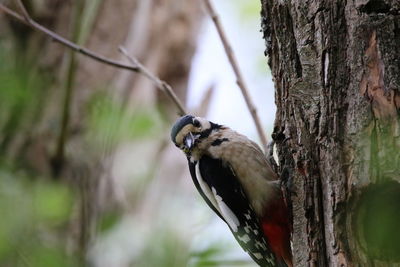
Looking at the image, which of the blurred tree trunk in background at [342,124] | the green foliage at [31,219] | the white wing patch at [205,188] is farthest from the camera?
the white wing patch at [205,188]

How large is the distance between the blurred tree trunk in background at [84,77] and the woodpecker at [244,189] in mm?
417

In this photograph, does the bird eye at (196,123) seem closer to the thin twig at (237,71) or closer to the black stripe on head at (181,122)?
the black stripe on head at (181,122)

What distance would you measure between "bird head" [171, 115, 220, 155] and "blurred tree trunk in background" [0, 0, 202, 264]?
29cm

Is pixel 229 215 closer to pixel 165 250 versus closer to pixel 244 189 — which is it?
pixel 244 189

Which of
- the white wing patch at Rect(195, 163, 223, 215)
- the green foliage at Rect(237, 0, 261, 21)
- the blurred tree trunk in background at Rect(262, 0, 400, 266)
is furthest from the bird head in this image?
the green foliage at Rect(237, 0, 261, 21)

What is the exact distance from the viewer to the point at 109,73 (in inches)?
148

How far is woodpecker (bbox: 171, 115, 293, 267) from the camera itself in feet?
8.85

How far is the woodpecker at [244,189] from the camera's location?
2.70 m

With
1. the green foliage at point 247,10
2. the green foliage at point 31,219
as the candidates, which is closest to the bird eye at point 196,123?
the green foliage at point 31,219

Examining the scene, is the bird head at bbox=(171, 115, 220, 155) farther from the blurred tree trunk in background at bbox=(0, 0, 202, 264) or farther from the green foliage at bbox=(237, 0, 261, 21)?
the green foliage at bbox=(237, 0, 261, 21)

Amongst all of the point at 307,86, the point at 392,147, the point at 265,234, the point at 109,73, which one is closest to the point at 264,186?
the point at 265,234

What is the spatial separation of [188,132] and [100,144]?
1.70 feet

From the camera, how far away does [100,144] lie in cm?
321

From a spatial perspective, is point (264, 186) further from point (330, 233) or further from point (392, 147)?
point (392, 147)
